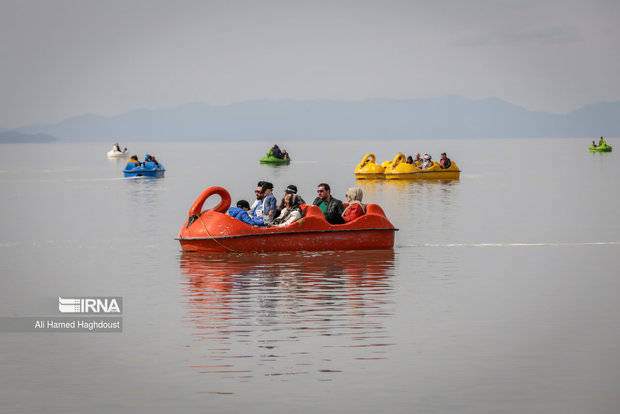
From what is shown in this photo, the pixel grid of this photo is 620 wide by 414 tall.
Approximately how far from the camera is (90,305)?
54.7 feet

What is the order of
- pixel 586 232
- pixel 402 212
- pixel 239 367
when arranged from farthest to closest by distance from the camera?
pixel 402 212 → pixel 586 232 → pixel 239 367

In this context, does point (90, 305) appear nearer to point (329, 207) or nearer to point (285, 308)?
point (285, 308)

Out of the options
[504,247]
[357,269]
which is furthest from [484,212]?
[357,269]

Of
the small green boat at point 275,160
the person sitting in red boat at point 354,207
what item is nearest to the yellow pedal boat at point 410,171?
the person sitting in red boat at point 354,207

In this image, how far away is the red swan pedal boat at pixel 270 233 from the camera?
21125 mm

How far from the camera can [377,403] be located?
33.6 feet

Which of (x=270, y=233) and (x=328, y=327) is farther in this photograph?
(x=270, y=233)

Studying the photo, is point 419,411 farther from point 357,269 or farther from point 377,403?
point 357,269

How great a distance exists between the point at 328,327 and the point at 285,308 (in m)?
1.64

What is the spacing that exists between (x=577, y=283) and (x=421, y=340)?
6.18 metres

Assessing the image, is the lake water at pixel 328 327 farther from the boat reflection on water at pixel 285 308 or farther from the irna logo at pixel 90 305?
the irna logo at pixel 90 305

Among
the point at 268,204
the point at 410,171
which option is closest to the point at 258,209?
the point at 268,204

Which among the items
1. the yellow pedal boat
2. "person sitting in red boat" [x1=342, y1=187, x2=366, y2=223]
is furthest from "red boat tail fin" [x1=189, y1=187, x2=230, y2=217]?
the yellow pedal boat

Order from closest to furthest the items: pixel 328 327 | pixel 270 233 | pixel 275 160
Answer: pixel 328 327 → pixel 270 233 → pixel 275 160
